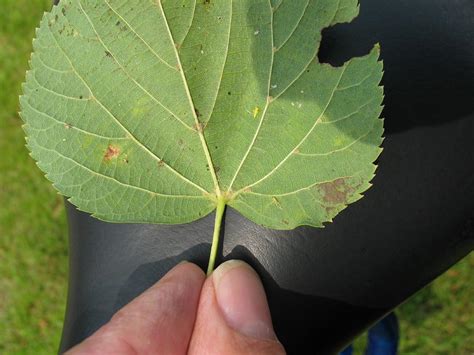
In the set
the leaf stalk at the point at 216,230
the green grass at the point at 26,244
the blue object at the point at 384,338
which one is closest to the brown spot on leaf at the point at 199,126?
the leaf stalk at the point at 216,230

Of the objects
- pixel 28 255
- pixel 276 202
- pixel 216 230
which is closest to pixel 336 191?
pixel 276 202

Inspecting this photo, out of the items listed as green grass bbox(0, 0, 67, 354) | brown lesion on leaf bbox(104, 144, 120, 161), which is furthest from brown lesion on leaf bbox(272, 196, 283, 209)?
green grass bbox(0, 0, 67, 354)

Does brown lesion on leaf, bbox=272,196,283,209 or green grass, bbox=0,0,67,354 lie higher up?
brown lesion on leaf, bbox=272,196,283,209

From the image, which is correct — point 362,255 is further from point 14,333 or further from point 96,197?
point 14,333

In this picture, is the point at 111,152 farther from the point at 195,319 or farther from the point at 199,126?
the point at 195,319

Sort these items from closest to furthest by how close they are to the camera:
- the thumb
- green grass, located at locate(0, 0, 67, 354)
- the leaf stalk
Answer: the thumb < the leaf stalk < green grass, located at locate(0, 0, 67, 354)

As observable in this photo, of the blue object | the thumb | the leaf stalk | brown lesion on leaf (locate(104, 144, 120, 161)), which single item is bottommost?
the blue object

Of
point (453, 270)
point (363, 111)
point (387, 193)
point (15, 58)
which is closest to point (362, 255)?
point (387, 193)

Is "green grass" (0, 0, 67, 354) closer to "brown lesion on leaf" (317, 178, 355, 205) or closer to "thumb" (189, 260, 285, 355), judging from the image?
"thumb" (189, 260, 285, 355)

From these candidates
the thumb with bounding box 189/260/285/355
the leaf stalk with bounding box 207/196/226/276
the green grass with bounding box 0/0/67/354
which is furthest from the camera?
the green grass with bounding box 0/0/67/354
